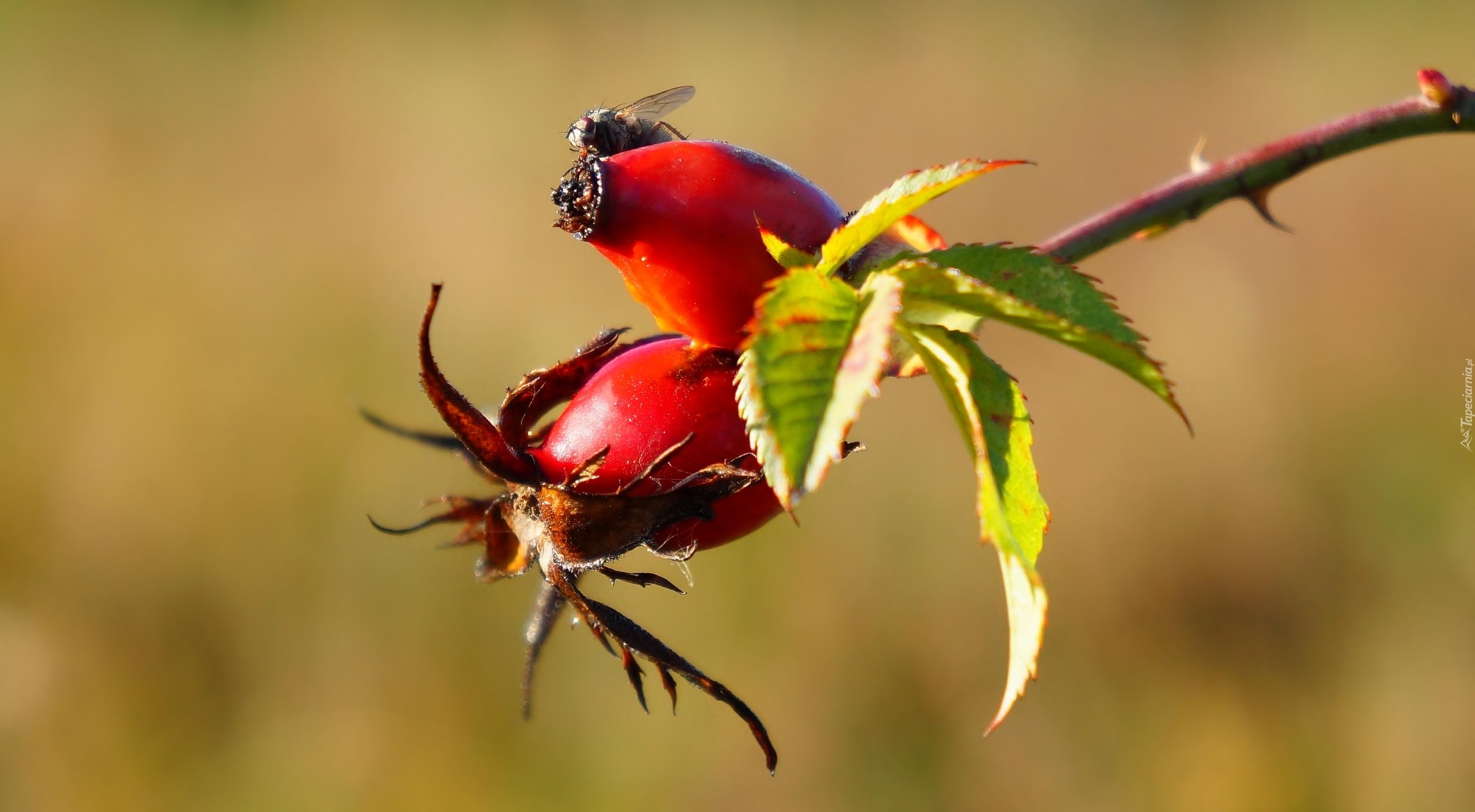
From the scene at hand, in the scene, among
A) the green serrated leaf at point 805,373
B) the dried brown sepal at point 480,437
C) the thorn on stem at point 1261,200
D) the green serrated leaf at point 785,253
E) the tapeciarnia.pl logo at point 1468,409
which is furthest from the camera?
the tapeciarnia.pl logo at point 1468,409

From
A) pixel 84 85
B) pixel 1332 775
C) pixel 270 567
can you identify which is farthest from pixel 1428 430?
pixel 84 85

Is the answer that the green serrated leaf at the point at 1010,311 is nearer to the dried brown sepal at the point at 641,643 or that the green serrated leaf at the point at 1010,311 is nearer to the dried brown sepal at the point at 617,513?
the dried brown sepal at the point at 617,513

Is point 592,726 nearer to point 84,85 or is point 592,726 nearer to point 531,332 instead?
point 531,332

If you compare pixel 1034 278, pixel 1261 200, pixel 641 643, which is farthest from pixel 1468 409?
pixel 641 643

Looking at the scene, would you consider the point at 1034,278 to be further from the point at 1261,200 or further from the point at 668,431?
the point at 1261,200

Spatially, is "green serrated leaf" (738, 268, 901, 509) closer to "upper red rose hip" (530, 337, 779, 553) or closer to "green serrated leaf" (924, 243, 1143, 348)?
"green serrated leaf" (924, 243, 1143, 348)

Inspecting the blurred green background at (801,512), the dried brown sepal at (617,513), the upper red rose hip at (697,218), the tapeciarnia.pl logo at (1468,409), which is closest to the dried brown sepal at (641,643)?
the dried brown sepal at (617,513)

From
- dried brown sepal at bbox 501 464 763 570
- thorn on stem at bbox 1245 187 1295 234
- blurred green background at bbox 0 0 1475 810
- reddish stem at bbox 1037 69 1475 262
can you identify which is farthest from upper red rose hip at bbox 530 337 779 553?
blurred green background at bbox 0 0 1475 810
